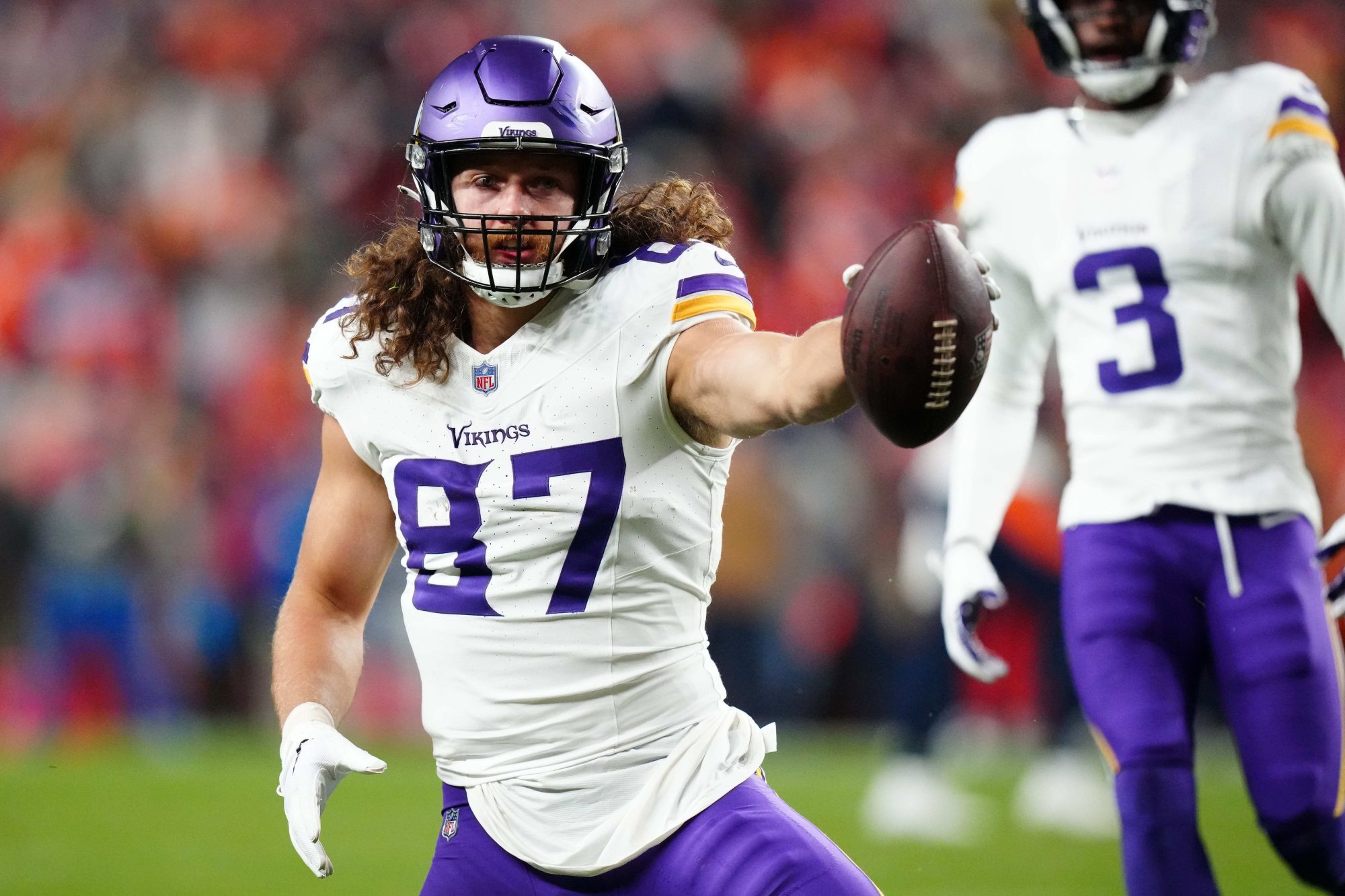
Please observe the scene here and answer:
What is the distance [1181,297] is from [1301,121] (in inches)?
14.4

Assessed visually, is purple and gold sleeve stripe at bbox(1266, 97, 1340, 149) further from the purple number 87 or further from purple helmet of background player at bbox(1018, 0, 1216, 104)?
the purple number 87

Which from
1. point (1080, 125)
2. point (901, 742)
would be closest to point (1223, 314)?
point (1080, 125)

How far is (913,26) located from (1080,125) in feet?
20.7

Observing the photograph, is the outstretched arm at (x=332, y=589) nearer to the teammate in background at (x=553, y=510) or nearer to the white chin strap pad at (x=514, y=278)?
the teammate in background at (x=553, y=510)

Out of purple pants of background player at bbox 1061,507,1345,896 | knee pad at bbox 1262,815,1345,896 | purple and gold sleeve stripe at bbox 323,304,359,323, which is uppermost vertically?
purple and gold sleeve stripe at bbox 323,304,359,323

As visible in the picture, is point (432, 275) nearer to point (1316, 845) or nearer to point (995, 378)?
point (995, 378)

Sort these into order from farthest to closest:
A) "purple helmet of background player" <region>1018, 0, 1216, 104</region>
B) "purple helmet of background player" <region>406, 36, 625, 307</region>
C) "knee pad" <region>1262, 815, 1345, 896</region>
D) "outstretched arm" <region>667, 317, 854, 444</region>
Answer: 1. "purple helmet of background player" <region>1018, 0, 1216, 104</region>
2. "knee pad" <region>1262, 815, 1345, 896</region>
3. "purple helmet of background player" <region>406, 36, 625, 307</region>
4. "outstretched arm" <region>667, 317, 854, 444</region>

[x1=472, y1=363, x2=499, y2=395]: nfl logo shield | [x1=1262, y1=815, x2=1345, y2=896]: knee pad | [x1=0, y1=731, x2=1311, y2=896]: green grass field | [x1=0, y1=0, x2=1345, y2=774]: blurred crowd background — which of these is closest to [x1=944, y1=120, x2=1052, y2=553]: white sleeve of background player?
[x1=1262, y1=815, x2=1345, y2=896]: knee pad

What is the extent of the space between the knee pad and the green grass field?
1950 mm

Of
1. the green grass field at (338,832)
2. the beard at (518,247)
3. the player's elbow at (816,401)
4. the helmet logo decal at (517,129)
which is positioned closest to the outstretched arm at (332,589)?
the beard at (518,247)

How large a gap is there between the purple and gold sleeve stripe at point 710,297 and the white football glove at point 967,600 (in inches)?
44.8

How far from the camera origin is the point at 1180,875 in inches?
108

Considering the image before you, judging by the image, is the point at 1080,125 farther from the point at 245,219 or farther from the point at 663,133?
the point at 245,219

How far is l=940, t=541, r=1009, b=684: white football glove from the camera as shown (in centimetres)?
318
